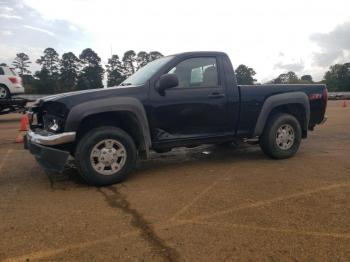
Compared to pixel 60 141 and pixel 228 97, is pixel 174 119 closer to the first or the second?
pixel 228 97

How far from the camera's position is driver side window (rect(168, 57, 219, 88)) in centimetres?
585

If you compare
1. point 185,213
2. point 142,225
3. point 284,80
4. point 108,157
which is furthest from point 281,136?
point 284,80

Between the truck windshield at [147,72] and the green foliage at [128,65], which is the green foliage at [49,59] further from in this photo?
the truck windshield at [147,72]

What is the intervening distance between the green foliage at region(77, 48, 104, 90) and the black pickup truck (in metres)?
31.5

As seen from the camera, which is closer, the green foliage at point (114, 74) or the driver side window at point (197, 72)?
the driver side window at point (197, 72)

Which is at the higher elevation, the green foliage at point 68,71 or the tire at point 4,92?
the green foliage at point 68,71

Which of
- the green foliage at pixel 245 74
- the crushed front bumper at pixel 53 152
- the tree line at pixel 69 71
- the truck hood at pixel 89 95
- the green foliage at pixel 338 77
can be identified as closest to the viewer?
the crushed front bumper at pixel 53 152

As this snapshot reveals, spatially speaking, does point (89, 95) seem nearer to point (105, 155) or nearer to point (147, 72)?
point (105, 155)

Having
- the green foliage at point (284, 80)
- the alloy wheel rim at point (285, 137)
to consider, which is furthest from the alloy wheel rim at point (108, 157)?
the green foliage at point (284, 80)

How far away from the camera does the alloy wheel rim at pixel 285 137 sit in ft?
21.9

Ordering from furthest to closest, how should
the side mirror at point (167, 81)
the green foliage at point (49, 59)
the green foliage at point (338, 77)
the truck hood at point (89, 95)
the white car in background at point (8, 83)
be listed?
the green foliage at point (338, 77)
the green foliage at point (49, 59)
the white car in background at point (8, 83)
the side mirror at point (167, 81)
the truck hood at point (89, 95)

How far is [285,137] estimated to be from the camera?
22.1 feet

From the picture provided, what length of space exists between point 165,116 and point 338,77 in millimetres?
84755

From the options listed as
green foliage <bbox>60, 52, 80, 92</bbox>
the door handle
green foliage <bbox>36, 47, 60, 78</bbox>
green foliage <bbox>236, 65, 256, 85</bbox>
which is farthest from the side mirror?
green foliage <bbox>36, 47, 60, 78</bbox>
